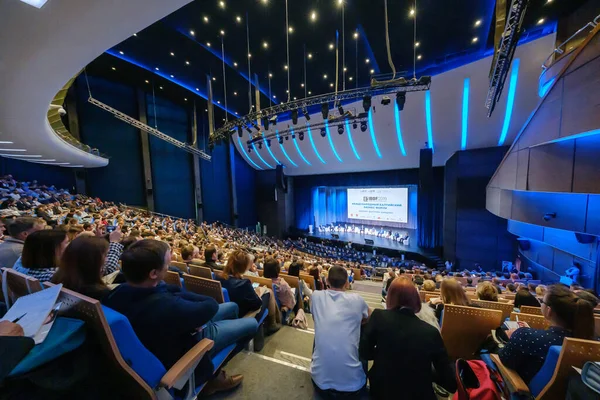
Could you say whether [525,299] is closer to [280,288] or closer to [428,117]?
[280,288]

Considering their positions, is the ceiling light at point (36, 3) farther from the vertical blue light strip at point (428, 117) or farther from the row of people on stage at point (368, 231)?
the row of people on stage at point (368, 231)

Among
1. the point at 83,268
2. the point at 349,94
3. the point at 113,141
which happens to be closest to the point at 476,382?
the point at 83,268

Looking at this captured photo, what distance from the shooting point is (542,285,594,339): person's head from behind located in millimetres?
1388

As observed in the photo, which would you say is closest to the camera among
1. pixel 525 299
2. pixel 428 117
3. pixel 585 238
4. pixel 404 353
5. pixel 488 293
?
pixel 404 353

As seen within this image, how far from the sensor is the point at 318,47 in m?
8.47

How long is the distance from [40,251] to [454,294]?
12.1ft

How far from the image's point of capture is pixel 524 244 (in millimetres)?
9125

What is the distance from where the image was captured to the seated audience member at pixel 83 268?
1.36 metres

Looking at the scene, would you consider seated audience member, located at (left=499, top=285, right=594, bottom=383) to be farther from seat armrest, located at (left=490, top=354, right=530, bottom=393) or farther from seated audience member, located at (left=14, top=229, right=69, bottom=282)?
seated audience member, located at (left=14, top=229, right=69, bottom=282)

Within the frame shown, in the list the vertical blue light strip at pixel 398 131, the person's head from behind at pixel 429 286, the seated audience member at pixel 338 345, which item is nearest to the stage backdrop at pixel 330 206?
the vertical blue light strip at pixel 398 131

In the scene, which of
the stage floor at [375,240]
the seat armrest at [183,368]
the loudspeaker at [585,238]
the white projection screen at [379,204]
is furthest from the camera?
the white projection screen at [379,204]

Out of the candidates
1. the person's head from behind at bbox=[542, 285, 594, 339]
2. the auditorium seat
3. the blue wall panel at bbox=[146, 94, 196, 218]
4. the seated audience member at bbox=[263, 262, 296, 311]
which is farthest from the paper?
the blue wall panel at bbox=[146, 94, 196, 218]

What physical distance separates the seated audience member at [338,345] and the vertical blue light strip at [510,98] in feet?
35.1

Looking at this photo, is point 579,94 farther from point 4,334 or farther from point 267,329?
point 4,334
